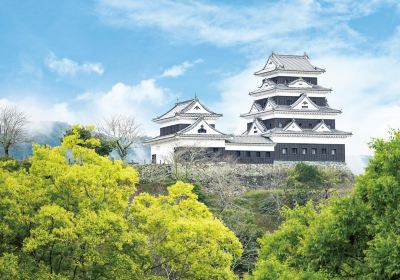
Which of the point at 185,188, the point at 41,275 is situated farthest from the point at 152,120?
the point at 41,275

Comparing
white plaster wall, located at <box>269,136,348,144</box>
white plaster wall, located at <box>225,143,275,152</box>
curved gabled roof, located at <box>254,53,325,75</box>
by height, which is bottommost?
white plaster wall, located at <box>225,143,275,152</box>

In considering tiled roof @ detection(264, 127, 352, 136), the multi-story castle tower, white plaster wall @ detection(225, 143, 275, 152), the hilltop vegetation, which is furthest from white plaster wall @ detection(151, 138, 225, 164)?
the hilltop vegetation

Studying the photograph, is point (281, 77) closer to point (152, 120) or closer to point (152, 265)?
point (152, 120)

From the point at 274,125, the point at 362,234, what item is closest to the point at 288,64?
the point at 274,125

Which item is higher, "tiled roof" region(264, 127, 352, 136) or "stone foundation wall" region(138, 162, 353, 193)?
"tiled roof" region(264, 127, 352, 136)

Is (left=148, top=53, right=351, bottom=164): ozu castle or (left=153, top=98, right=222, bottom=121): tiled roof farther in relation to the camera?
(left=153, top=98, right=222, bottom=121): tiled roof

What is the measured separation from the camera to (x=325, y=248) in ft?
55.8

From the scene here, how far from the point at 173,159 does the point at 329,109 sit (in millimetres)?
15270

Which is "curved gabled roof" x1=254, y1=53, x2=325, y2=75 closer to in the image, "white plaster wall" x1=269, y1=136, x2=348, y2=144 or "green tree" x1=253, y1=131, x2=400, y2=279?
"white plaster wall" x1=269, y1=136, x2=348, y2=144

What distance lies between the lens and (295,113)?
55.2 metres

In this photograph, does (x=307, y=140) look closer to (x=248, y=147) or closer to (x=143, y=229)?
(x=248, y=147)

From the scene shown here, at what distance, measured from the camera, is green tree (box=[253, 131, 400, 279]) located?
15555 mm

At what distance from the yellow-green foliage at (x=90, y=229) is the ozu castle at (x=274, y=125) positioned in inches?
1135

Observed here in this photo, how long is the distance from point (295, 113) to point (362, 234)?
38751mm
